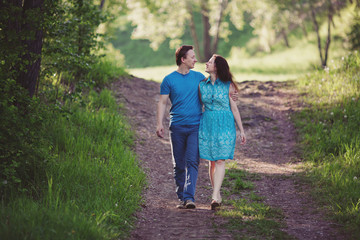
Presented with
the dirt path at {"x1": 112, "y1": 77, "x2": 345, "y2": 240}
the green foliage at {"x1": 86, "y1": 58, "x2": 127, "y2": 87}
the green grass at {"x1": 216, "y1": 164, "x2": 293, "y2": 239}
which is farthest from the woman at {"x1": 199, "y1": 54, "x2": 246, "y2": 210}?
the green foliage at {"x1": 86, "y1": 58, "x2": 127, "y2": 87}

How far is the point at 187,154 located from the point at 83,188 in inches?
57.2

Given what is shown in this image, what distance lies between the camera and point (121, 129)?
823cm

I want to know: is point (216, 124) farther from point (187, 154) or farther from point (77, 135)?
point (77, 135)

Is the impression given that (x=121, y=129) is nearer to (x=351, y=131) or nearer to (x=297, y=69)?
→ (x=351, y=131)

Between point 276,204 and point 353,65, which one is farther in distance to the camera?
point 353,65

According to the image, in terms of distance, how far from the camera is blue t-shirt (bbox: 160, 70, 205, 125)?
5.39m

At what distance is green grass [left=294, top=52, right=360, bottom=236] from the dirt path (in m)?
0.29

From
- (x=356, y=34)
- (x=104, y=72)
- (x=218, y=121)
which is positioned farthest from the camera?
(x=356, y=34)

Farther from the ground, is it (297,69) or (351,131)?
(297,69)

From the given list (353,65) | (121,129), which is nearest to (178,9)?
(353,65)

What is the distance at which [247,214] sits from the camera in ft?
16.7

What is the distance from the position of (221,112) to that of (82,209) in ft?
7.20

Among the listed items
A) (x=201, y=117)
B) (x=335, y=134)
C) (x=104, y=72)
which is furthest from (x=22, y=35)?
(x=104, y=72)

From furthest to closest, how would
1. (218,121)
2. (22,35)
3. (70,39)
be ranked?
(70,39)
(218,121)
(22,35)
